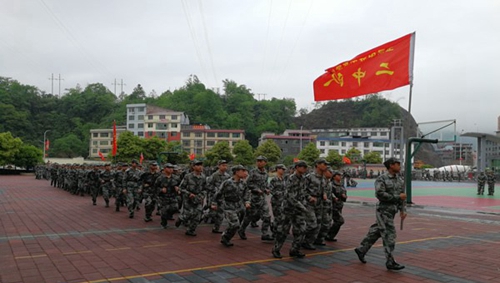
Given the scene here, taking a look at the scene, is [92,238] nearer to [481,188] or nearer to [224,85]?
[481,188]

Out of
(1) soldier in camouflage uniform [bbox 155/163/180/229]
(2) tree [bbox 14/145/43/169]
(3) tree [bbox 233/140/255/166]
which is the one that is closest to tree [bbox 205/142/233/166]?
→ (3) tree [bbox 233/140/255/166]

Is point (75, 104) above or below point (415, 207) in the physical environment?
above

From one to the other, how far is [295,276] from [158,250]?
112 inches

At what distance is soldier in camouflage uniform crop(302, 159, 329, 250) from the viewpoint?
7172 mm

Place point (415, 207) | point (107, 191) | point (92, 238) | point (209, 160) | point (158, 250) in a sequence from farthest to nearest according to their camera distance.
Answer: point (209, 160)
point (415, 207)
point (107, 191)
point (92, 238)
point (158, 250)

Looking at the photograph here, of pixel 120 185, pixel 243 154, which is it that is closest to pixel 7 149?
pixel 243 154

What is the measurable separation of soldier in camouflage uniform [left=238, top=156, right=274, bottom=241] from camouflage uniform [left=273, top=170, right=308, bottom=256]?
1674 millimetres

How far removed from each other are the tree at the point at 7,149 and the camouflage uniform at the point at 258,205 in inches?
1893

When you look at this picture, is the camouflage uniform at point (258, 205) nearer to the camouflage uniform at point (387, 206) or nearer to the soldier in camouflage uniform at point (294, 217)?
the soldier in camouflage uniform at point (294, 217)

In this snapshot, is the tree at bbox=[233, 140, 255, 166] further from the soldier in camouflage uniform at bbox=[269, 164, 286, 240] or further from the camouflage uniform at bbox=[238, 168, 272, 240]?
the camouflage uniform at bbox=[238, 168, 272, 240]

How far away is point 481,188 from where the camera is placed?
25.2 metres

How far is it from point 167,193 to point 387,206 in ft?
18.8

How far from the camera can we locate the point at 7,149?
4878 centimetres

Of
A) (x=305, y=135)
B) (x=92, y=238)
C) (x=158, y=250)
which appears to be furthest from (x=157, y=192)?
(x=305, y=135)
